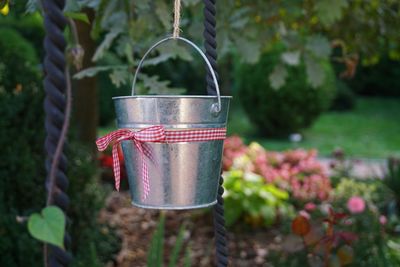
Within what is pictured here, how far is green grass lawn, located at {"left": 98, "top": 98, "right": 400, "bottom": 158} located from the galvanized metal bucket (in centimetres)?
Result: 827

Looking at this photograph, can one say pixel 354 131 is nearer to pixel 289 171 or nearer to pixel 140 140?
pixel 289 171

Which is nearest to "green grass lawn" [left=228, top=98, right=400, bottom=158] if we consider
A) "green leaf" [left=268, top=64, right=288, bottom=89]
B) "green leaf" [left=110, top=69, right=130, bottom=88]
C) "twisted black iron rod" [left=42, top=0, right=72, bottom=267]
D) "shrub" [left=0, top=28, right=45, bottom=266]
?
"green leaf" [left=268, top=64, right=288, bottom=89]

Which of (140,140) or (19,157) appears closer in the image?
(140,140)

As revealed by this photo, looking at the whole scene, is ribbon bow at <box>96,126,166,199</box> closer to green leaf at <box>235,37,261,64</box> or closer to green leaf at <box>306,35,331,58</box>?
green leaf at <box>235,37,261,64</box>

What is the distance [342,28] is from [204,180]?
119 inches

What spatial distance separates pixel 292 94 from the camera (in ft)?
36.1

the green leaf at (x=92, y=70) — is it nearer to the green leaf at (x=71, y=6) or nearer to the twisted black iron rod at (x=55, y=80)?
the green leaf at (x=71, y=6)

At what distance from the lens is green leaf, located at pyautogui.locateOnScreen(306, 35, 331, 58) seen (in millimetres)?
2537

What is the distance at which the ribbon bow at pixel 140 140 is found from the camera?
1074mm

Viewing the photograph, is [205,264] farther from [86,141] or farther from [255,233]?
[86,141]

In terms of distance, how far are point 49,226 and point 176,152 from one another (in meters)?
0.51

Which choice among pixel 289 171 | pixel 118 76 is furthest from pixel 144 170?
pixel 289 171

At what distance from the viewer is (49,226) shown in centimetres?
64

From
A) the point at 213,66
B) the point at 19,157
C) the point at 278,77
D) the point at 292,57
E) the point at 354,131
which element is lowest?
the point at 354,131
